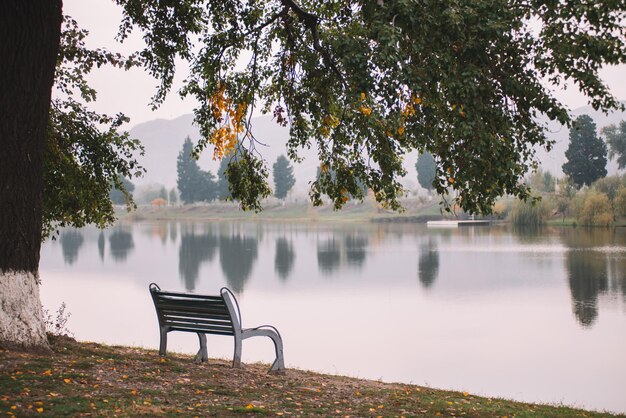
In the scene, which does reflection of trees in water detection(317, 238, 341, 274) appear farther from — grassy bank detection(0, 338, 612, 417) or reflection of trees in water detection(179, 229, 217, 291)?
grassy bank detection(0, 338, 612, 417)

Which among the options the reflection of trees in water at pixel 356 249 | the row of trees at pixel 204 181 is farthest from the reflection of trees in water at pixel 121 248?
the row of trees at pixel 204 181

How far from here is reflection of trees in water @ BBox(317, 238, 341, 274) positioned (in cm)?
4494

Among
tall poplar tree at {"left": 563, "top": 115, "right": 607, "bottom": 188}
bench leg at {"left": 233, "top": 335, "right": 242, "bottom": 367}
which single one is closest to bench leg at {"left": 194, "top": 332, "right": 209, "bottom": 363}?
bench leg at {"left": 233, "top": 335, "right": 242, "bottom": 367}

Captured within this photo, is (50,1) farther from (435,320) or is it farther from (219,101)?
(435,320)

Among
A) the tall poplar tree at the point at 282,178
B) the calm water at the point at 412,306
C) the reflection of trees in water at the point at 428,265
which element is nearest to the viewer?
the calm water at the point at 412,306

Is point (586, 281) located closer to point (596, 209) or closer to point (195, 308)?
point (195, 308)

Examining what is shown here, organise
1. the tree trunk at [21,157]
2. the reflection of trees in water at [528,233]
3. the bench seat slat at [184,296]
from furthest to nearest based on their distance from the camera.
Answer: the reflection of trees in water at [528,233], the bench seat slat at [184,296], the tree trunk at [21,157]

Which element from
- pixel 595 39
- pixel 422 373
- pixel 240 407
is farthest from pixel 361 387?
pixel 422 373

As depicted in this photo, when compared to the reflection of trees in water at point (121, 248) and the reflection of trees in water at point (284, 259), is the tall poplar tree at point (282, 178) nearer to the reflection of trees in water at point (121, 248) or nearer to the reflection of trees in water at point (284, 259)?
the reflection of trees in water at point (121, 248)

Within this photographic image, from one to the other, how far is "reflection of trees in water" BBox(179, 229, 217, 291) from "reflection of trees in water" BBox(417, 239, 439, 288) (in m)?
11.2

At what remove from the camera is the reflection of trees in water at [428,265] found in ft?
126

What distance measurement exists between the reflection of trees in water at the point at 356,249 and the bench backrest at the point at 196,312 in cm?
3624

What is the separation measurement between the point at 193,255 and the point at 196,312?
45705mm

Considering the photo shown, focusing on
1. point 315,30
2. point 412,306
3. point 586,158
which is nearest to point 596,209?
point 586,158
